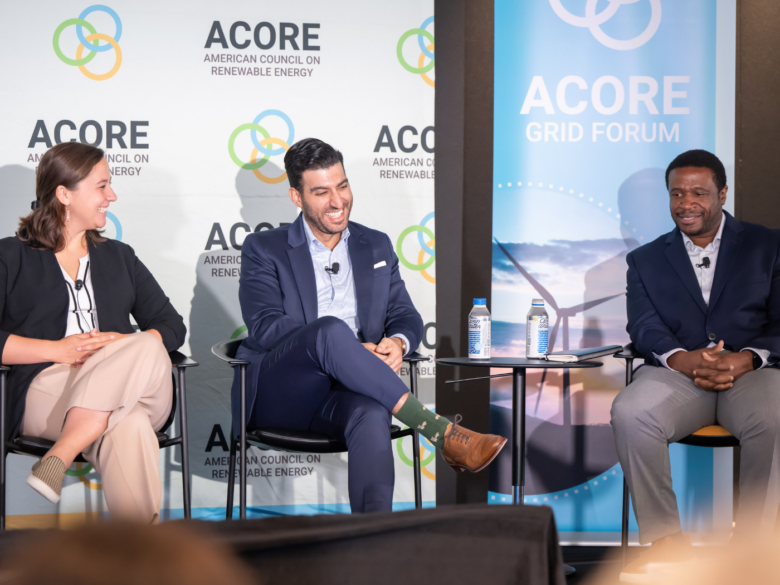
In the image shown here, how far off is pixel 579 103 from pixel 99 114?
2142mm

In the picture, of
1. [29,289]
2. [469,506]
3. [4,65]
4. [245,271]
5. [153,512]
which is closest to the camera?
[469,506]

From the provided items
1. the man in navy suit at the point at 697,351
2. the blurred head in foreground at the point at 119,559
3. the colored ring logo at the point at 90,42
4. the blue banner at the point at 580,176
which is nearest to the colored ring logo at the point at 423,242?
the blue banner at the point at 580,176

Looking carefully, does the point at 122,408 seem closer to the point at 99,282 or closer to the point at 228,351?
the point at 228,351

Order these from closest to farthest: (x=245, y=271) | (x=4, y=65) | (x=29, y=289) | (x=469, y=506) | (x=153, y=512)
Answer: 1. (x=469, y=506)
2. (x=153, y=512)
3. (x=29, y=289)
4. (x=245, y=271)
5. (x=4, y=65)

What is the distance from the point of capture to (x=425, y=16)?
318 centimetres

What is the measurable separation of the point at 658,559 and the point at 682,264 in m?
1.09

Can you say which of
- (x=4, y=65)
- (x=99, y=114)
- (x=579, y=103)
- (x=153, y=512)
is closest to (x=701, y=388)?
(x=579, y=103)

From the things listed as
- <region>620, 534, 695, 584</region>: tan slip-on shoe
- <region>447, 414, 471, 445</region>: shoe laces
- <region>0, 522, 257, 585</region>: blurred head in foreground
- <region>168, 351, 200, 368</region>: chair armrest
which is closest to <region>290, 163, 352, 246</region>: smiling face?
<region>168, 351, 200, 368</region>: chair armrest

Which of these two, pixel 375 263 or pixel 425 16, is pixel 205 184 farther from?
pixel 425 16

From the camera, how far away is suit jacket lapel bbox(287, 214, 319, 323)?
2545mm

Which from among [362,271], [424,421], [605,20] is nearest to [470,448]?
[424,421]

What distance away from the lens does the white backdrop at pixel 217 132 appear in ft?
10.00

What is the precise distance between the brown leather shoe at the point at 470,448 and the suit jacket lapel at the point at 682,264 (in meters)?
1.09

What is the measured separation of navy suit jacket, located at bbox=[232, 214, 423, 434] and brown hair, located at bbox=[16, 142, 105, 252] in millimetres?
629
